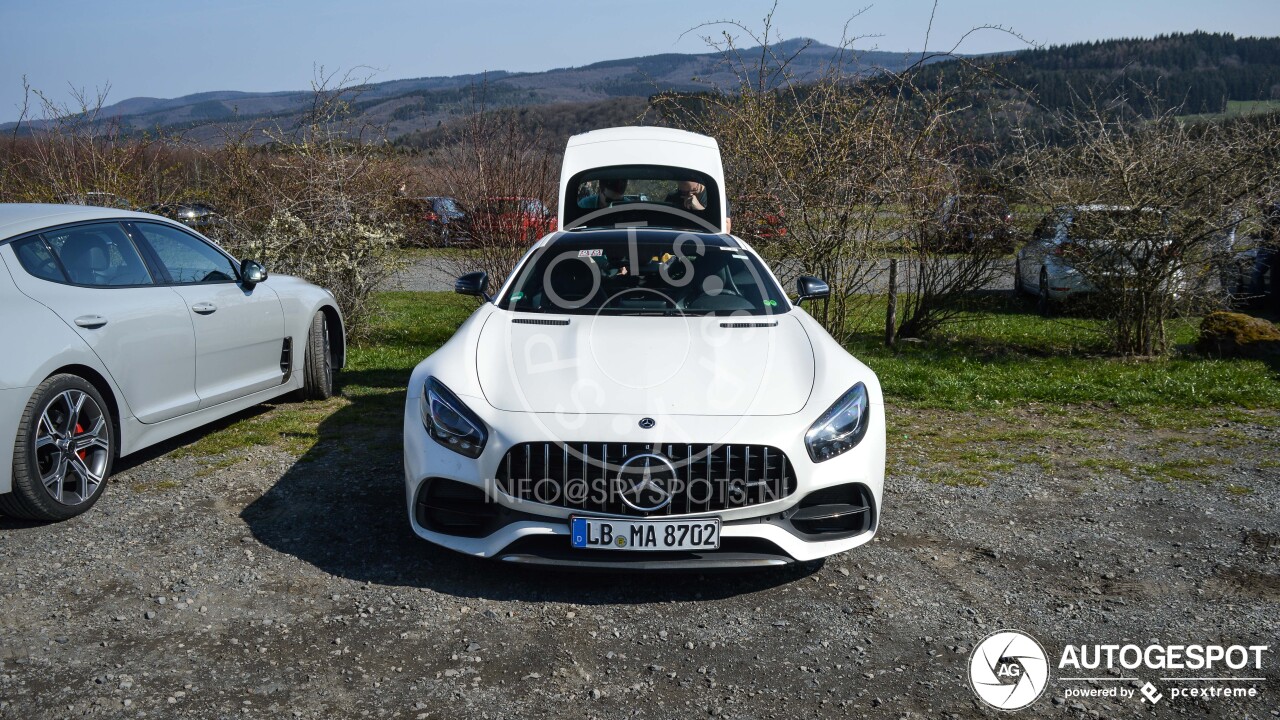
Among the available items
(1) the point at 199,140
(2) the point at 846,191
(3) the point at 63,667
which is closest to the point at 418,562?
(3) the point at 63,667

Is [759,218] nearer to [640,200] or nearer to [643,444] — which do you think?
[640,200]

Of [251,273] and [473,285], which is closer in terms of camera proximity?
[473,285]

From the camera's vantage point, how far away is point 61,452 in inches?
187

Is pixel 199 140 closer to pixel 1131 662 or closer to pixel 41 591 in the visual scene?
pixel 41 591

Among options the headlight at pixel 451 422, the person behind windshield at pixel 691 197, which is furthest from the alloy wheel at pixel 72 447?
the person behind windshield at pixel 691 197

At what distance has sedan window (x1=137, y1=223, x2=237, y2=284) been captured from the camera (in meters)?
6.00

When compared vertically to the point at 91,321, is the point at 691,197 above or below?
above

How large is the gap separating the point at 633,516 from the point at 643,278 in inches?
80.8

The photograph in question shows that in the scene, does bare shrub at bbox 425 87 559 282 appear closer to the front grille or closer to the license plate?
the front grille

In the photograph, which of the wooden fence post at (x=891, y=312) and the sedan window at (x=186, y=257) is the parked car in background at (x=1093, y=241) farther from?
the sedan window at (x=186, y=257)

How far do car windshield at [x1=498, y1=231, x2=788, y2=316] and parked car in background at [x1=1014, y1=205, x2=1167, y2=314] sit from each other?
18.0 ft

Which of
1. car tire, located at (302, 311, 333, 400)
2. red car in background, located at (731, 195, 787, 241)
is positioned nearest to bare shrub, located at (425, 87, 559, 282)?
red car in background, located at (731, 195, 787, 241)

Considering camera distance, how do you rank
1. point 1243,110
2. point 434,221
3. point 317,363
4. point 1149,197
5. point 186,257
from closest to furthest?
point 186,257 < point 317,363 < point 1149,197 < point 1243,110 < point 434,221

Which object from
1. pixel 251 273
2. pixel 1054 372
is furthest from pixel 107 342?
pixel 1054 372
